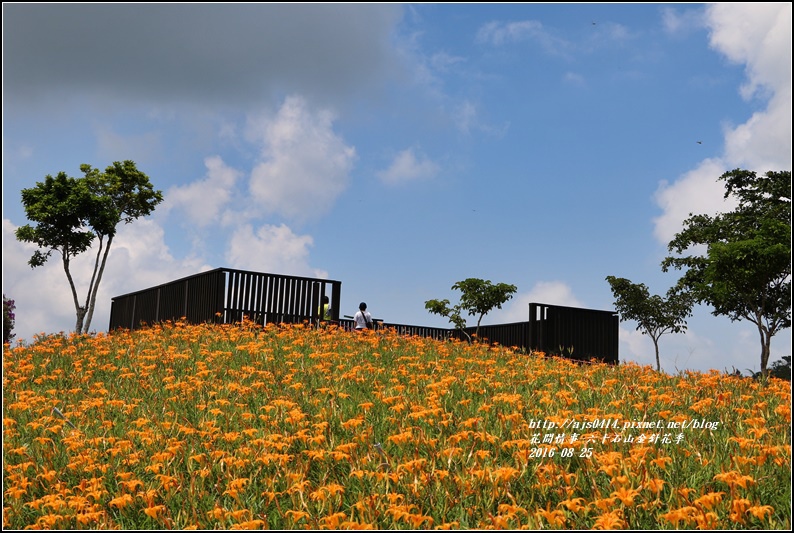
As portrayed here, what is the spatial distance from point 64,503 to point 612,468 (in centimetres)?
390

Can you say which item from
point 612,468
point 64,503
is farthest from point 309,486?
point 612,468

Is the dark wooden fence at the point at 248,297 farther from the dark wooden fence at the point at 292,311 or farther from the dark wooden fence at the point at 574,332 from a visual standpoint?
the dark wooden fence at the point at 574,332

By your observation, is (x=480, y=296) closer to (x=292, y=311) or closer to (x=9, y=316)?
(x=292, y=311)

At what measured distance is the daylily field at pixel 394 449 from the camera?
4316 millimetres

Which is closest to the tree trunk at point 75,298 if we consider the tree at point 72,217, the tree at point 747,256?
the tree at point 72,217

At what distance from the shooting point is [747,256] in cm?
2316

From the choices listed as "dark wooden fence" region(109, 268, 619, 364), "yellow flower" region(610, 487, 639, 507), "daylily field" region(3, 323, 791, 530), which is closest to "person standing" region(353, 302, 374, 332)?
"dark wooden fence" region(109, 268, 619, 364)

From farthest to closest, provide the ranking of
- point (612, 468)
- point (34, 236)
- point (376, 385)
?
1. point (34, 236)
2. point (376, 385)
3. point (612, 468)

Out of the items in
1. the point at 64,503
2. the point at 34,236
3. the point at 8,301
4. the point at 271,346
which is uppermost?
the point at 34,236

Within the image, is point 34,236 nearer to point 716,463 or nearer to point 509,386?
point 509,386

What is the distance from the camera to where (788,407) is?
6.94 metres

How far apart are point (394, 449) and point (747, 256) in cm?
2131

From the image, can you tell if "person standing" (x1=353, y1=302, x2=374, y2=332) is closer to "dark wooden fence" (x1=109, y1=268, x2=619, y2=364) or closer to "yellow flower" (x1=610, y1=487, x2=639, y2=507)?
"dark wooden fence" (x1=109, y1=268, x2=619, y2=364)

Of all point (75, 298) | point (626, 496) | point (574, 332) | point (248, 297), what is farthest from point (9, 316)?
point (626, 496)
